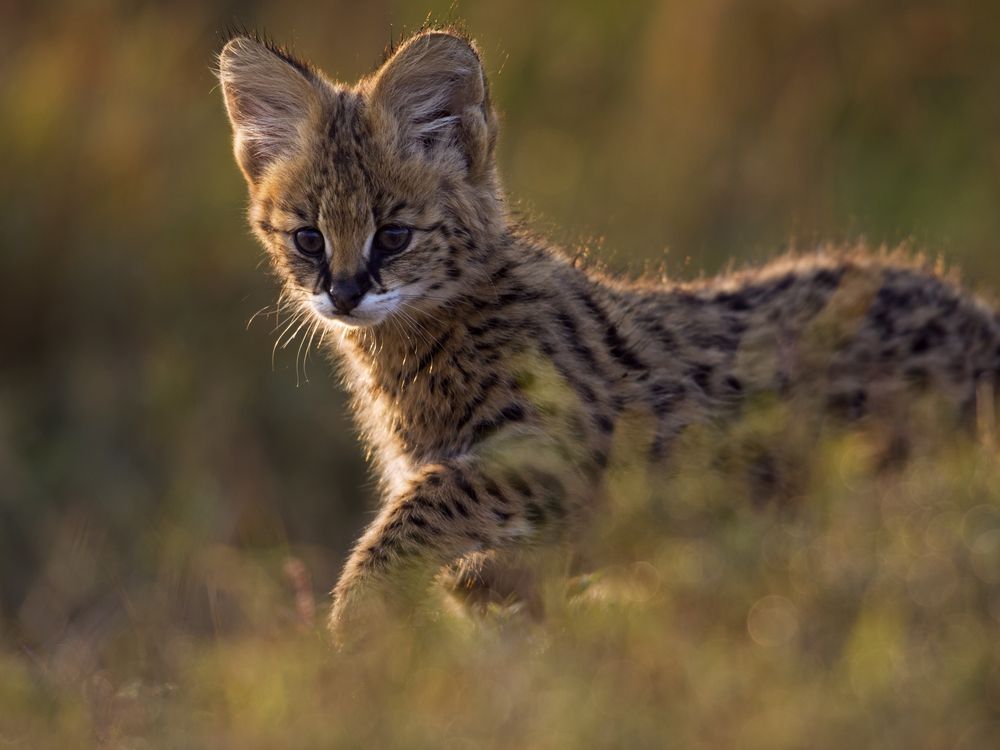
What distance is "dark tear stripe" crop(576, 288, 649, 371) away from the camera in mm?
4516

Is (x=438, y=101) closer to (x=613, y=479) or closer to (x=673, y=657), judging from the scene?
(x=613, y=479)

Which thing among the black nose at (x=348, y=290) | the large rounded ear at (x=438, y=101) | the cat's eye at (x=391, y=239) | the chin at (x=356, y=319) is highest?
the large rounded ear at (x=438, y=101)

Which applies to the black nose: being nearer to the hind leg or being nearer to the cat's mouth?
the cat's mouth

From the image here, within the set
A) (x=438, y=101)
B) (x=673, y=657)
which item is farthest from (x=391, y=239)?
(x=673, y=657)

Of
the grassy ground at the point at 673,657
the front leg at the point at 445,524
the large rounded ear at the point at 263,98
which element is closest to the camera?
the grassy ground at the point at 673,657

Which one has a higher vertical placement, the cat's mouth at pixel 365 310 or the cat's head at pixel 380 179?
the cat's head at pixel 380 179

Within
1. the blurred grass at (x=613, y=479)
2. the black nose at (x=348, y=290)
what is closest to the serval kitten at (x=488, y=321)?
the black nose at (x=348, y=290)

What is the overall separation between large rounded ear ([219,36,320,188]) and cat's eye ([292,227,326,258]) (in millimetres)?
343

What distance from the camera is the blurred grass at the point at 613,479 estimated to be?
9.17ft

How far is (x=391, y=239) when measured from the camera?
4414 mm

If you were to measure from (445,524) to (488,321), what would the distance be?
73 cm

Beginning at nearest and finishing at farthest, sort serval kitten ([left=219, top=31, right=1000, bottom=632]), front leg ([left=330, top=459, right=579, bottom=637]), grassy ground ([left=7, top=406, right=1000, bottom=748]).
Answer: grassy ground ([left=7, top=406, right=1000, bottom=748]) < front leg ([left=330, top=459, right=579, bottom=637]) < serval kitten ([left=219, top=31, right=1000, bottom=632])

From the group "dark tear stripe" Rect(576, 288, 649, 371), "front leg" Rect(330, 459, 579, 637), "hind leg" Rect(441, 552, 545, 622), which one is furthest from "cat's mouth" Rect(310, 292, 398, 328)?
"hind leg" Rect(441, 552, 545, 622)

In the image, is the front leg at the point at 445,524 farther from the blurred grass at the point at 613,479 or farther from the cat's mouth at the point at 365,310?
the cat's mouth at the point at 365,310
